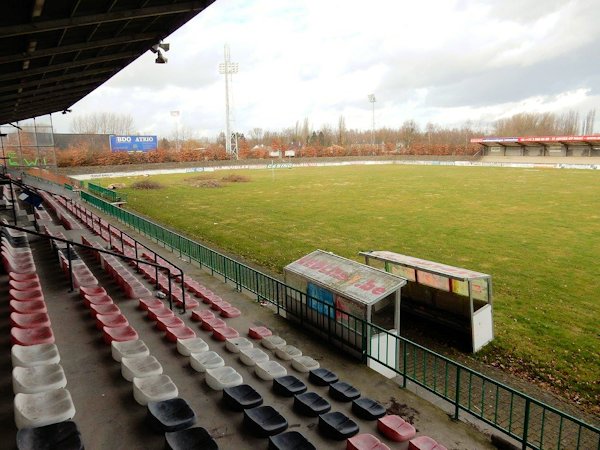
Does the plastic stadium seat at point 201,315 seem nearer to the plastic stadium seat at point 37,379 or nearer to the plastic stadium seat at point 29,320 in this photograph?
the plastic stadium seat at point 29,320

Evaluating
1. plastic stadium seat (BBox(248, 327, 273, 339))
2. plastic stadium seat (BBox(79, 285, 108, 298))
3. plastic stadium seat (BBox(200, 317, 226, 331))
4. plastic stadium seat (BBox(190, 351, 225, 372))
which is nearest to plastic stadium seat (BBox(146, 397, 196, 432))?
plastic stadium seat (BBox(190, 351, 225, 372))

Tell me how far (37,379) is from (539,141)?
271 ft

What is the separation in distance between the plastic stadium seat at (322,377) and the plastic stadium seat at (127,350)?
9.47 feet

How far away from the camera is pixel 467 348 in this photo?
34.2ft

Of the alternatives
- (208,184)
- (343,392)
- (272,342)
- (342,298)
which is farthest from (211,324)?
(208,184)

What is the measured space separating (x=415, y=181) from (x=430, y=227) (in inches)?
1028

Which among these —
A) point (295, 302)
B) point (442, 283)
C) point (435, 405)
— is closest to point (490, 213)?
point (442, 283)

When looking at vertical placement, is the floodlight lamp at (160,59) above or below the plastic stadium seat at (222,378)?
above

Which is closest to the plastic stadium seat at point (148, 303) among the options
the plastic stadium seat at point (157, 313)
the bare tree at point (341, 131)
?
the plastic stadium seat at point (157, 313)

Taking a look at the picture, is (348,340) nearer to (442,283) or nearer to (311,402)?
(311,402)

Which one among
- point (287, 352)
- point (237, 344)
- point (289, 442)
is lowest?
point (287, 352)

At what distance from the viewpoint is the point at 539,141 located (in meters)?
73.2

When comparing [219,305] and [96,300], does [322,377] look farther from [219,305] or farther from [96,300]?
[96,300]

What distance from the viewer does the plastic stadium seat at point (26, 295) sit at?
8.91 m
